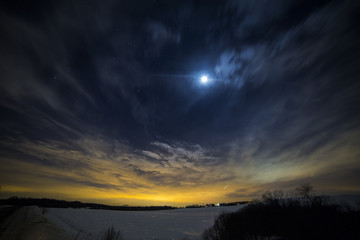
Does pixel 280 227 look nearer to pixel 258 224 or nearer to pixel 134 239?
pixel 258 224

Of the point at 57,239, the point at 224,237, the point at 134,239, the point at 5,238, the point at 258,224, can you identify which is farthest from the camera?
the point at 134,239

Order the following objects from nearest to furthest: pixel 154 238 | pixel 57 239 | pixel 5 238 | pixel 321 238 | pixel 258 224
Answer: pixel 321 238, pixel 5 238, pixel 57 239, pixel 258 224, pixel 154 238

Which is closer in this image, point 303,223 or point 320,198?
point 303,223

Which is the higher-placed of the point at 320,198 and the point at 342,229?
the point at 320,198

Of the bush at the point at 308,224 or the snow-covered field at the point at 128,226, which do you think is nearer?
the bush at the point at 308,224


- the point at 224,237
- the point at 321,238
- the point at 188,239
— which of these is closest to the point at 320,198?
the point at 321,238

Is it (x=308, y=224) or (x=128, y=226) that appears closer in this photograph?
(x=308, y=224)

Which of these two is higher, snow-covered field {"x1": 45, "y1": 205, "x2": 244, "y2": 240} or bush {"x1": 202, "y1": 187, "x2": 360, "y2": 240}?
bush {"x1": 202, "y1": 187, "x2": 360, "y2": 240}

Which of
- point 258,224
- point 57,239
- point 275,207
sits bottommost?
point 57,239

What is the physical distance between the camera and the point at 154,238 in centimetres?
1873

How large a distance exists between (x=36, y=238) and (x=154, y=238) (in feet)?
44.0

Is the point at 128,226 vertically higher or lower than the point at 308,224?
lower

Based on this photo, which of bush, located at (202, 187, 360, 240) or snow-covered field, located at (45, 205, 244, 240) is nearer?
bush, located at (202, 187, 360, 240)

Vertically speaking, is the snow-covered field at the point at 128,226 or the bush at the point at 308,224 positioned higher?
the bush at the point at 308,224
